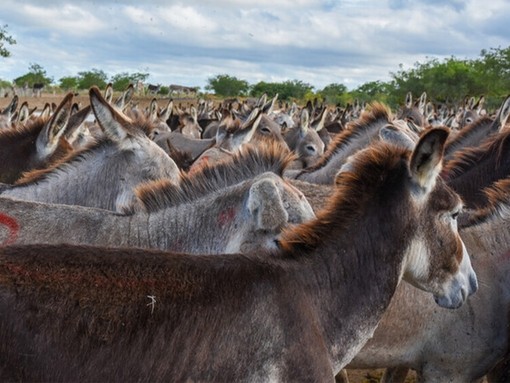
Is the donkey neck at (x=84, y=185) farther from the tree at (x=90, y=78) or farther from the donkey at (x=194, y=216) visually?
the tree at (x=90, y=78)

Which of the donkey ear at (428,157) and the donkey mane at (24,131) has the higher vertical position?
the donkey ear at (428,157)

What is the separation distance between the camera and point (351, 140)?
32.0ft

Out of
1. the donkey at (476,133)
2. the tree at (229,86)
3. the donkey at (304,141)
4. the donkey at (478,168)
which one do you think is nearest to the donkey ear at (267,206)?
the donkey at (478,168)

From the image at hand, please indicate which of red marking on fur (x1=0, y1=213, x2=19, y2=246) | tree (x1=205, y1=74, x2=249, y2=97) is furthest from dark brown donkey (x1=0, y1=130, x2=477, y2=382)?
tree (x1=205, y1=74, x2=249, y2=97)

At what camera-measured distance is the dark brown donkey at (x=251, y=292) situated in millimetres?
3127

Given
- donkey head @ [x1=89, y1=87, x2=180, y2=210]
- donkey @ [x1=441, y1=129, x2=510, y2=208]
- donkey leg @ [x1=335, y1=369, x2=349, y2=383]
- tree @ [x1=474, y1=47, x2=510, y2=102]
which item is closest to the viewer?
donkey head @ [x1=89, y1=87, x2=180, y2=210]

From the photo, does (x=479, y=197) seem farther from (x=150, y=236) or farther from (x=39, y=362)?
(x=39, y=362)

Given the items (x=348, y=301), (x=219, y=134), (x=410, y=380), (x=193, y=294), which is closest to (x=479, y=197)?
(x=410, y=380)

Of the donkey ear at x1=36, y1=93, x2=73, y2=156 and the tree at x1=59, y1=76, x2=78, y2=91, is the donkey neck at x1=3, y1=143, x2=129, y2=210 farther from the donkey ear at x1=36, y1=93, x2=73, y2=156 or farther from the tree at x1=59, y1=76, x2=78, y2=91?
the tree at x1=59, y1=76, x2=78, y2=91

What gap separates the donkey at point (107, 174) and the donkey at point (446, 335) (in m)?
2.22

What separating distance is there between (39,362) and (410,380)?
20.1ft

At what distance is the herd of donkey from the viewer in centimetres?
321

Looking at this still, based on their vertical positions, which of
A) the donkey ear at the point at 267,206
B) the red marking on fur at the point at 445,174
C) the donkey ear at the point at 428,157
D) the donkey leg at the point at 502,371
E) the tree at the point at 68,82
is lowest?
the tree at the point at 68,82

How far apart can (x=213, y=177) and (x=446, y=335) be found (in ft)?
7.47
